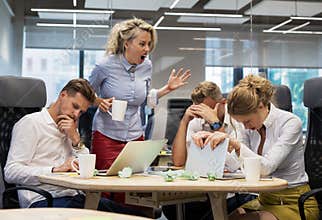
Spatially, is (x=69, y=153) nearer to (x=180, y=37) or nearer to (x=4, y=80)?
(x=4, y=80)

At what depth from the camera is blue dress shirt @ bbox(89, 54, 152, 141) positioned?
247cm

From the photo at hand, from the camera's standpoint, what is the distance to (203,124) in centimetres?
237

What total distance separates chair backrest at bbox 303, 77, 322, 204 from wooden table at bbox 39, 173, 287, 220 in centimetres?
83

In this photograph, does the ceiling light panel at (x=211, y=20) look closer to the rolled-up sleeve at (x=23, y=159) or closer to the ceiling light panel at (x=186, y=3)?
the ceiling light panel at (x=186, y=3)

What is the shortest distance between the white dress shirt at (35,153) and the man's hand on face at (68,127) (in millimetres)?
34

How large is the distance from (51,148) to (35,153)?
0.07m

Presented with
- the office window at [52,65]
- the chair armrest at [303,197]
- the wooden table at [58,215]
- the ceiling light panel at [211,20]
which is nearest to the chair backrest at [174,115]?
the office window at [52,65]

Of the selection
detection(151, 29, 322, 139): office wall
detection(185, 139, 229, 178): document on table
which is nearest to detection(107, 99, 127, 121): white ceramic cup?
detection(185, 139, 229, 178): document on table

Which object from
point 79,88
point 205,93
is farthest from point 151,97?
point 79,88

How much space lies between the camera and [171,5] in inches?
239

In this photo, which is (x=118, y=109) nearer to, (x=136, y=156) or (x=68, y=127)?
(x=68, y=127)

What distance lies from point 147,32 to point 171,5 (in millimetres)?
3718

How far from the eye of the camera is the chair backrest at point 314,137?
2432mm

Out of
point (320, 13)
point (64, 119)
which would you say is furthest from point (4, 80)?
point (320, 13)
